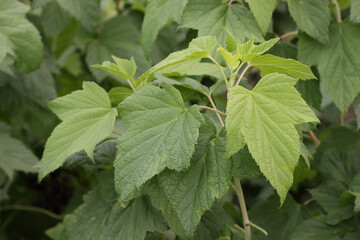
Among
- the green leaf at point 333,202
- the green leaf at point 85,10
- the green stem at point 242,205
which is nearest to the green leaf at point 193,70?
the green stem at point 242,205

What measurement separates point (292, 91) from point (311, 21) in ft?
1.41

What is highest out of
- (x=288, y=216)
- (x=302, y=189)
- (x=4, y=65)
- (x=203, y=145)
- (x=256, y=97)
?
(x=256, y=97)

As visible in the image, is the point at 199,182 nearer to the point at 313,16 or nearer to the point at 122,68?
the point at 122,68

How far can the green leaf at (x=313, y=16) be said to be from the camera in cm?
117

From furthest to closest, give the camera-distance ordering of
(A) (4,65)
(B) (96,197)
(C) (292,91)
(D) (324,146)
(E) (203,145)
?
(D) (324,146), (A) (4,65), (B) (96,197), (E) (203,145), (C) (292,91)

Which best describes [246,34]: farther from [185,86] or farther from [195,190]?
[195,190]

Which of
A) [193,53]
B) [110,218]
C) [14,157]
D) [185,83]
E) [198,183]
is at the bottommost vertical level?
[14,157]

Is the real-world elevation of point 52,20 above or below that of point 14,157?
above

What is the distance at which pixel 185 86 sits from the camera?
1.02 m

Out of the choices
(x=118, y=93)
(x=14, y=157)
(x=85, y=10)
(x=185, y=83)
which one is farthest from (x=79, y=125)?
(x=14, y=157)

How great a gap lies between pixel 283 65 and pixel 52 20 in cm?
122

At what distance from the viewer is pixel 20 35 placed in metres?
1.39

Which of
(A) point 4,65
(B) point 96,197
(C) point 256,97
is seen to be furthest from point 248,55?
(A) point 4,65

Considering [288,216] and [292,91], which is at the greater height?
[292,91]
